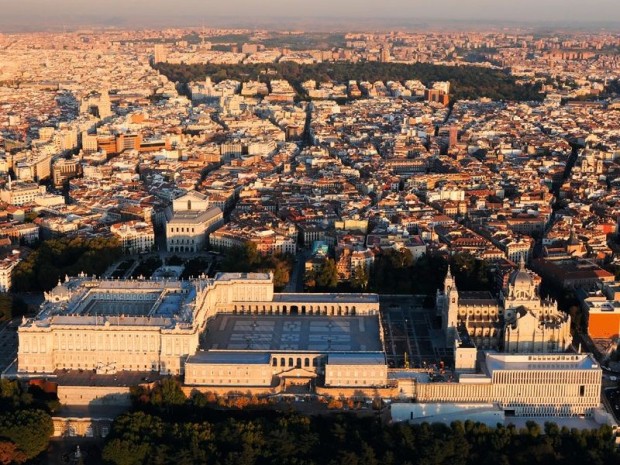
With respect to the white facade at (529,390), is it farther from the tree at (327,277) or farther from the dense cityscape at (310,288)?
the tree at (327,277)

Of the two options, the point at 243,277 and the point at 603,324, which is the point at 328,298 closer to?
the point at 243,277

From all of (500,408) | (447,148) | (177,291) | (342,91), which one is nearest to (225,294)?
(177,291)

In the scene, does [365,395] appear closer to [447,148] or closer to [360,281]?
[360,281]

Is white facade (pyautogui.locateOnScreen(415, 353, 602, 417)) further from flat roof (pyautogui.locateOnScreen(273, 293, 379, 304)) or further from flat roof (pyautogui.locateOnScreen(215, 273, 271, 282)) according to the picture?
flat roof (pyautogui.locateOnScreen(215, 273, 271, 282))

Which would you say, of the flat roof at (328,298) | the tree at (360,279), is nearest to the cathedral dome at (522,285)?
the flat roof at (328,298)

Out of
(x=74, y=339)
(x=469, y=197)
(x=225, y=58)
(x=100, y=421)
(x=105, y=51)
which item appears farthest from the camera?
(x=105, y=51)

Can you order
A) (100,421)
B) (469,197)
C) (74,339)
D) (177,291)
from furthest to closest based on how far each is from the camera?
1. (469,197)
2. (177,291)
3. (74,339)
4. (100,421)
